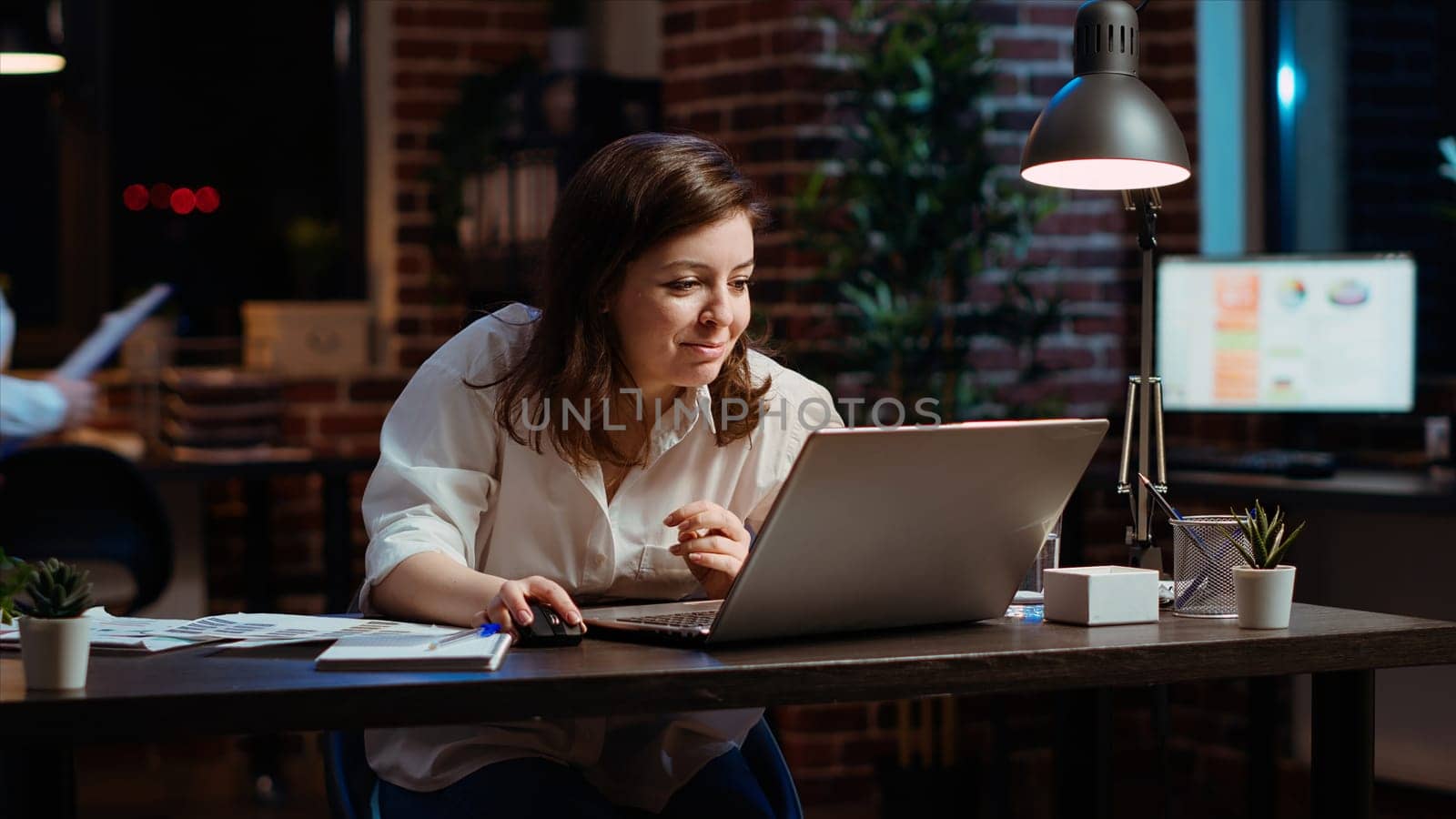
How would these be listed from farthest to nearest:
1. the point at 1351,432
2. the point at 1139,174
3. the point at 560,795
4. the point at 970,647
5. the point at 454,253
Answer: the point at 454,253 → the point at 1351,432 → the point at 1139,174 → the point at 560,795 → the point at 970,647

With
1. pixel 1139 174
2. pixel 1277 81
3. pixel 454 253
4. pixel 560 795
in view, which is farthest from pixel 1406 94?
pixel 560 795

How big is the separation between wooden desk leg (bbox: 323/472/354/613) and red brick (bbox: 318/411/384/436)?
73 cm

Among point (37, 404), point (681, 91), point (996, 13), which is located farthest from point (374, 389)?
point (996, 13)

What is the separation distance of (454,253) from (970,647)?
3.71 meters

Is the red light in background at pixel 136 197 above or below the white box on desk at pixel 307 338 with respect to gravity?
above

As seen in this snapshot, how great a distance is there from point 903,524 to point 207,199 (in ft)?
13.8

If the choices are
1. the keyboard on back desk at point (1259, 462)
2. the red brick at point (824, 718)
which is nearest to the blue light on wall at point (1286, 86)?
the keyboard on back desk at point (1259, 462)

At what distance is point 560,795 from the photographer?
1.59 m

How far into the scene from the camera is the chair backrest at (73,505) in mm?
3680

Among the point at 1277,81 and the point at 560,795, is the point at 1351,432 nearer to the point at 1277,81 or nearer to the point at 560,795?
the point at 1277,81

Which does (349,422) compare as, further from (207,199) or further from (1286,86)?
(1286,86)

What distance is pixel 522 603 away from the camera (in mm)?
1479

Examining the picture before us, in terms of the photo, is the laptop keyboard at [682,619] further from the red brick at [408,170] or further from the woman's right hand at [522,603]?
the red brick at [408,170]

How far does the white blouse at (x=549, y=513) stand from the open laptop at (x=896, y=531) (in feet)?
0.64
